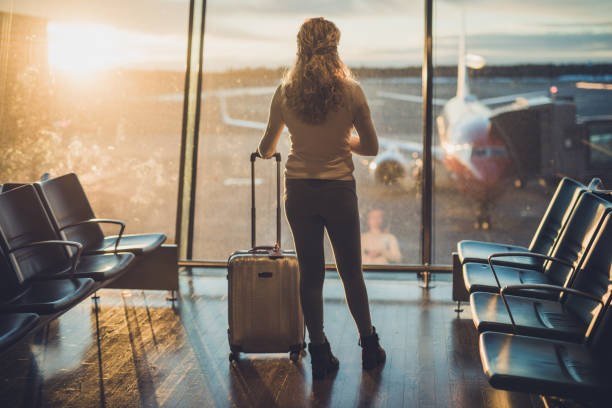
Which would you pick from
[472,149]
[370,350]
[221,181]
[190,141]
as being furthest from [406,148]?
[472,149]

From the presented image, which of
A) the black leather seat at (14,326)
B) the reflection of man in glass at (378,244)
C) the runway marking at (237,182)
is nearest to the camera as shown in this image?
the black leather seat at (14,326)

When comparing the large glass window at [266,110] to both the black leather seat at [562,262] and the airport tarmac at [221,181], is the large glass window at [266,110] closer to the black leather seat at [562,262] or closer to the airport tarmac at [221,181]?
the airport tarmac at [221,181]

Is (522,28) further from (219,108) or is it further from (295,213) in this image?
(295,213)

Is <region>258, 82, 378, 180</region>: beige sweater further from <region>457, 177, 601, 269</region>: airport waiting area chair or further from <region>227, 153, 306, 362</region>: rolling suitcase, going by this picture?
<region>457, 177, 601, 269</region>: airport waiting area chair

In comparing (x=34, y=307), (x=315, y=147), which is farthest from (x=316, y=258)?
(x=34, y=307)

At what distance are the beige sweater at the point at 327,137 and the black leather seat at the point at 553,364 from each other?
37.0 inches

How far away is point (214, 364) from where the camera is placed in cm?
327

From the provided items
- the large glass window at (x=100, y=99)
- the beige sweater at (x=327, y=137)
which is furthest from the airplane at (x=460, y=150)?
the beige sweater at (x=327, y=137)

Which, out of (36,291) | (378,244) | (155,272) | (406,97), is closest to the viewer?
(36,291)

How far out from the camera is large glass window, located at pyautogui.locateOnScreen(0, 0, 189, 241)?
5324mm

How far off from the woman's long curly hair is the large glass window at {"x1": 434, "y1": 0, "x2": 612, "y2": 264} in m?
2.39

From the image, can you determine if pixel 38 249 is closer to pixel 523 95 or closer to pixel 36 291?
pixel 36 291

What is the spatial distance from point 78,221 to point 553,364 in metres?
3.23

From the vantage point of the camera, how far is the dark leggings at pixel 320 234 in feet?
9.05
